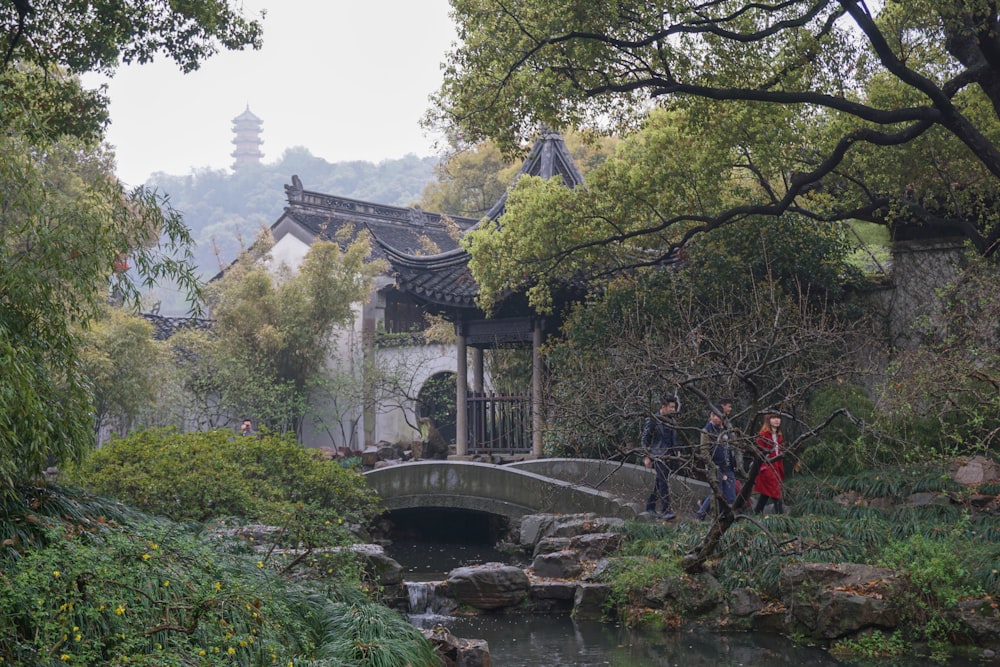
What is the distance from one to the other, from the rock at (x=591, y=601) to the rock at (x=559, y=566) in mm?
704

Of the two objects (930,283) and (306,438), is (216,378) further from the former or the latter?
(930,283)

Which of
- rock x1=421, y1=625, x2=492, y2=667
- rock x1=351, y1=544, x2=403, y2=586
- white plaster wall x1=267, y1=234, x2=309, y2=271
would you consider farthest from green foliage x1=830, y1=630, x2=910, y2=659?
white plaster wall x1=267, y1=234, x2=309, y2=271

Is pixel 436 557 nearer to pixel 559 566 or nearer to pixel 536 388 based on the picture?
pixel 536 388

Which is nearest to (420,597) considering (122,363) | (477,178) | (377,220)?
(122,363)

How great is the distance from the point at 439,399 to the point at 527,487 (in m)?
10.5

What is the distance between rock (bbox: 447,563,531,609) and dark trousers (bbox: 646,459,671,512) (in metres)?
2.14

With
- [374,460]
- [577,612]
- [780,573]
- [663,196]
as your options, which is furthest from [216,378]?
[780,573]

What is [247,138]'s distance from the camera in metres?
101

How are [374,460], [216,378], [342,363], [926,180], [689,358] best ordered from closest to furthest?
[689,358] < [926,180] < [374,460] < [216,378] < [342,363]

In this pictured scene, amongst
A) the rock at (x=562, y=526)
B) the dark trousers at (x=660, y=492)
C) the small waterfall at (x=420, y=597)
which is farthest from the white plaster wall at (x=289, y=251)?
the small waterfall at (x=420, y=597)

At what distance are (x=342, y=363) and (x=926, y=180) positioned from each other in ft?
50.6

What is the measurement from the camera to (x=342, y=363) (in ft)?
81.9

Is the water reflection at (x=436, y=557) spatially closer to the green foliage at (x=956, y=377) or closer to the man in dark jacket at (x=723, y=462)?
the man in dark jacket at (x=723, y=462)

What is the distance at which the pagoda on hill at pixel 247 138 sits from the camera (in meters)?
100
